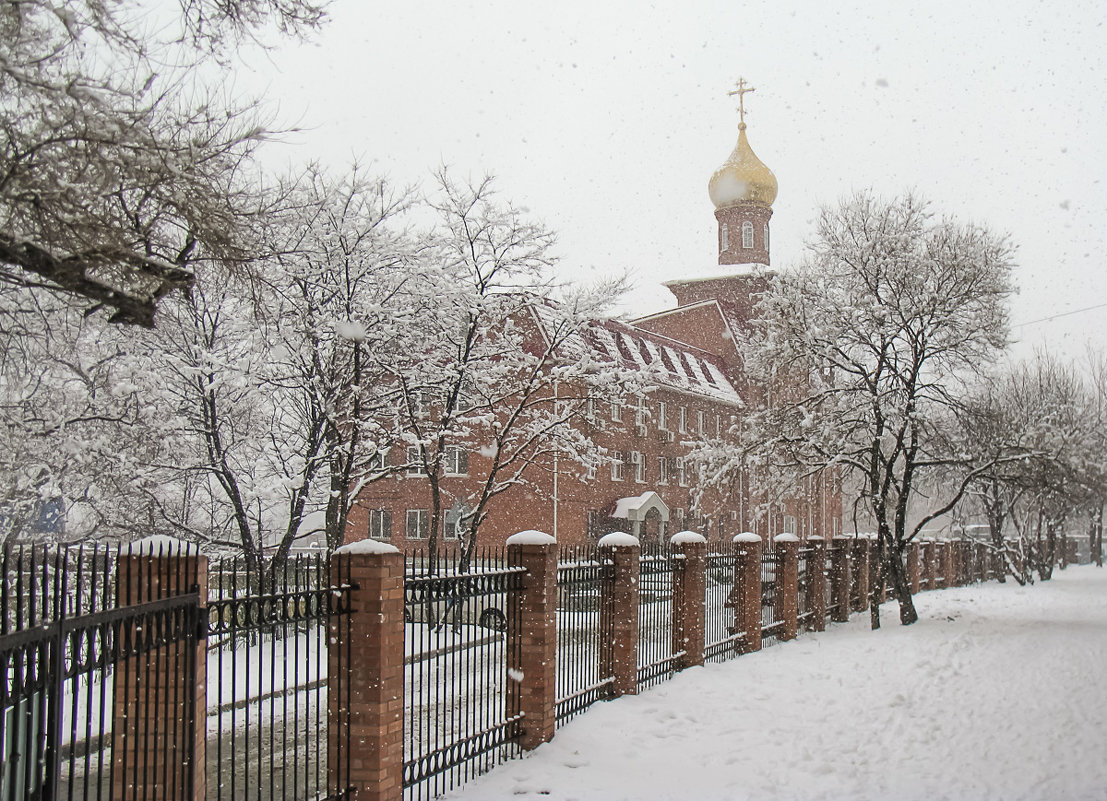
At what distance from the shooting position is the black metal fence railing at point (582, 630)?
29.0 feet

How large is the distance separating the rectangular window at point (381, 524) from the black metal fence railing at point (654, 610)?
952 inches

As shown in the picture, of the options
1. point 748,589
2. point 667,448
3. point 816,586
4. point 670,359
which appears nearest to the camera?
point 748,589

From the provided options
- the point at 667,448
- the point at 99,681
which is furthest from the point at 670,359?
the point at 99,681

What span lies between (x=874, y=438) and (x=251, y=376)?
1114 cm

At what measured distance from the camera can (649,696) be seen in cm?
999

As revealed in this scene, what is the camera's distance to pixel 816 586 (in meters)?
16.9

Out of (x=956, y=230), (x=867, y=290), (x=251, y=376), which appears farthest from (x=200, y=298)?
(x=956, y=230)

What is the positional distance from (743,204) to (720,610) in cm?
4106

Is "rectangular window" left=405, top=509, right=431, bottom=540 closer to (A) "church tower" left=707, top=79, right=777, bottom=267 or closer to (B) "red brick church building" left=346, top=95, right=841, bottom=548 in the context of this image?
(B) "red brick church building" left=346, top=95, right=841, bottom=548

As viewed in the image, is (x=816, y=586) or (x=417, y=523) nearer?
(x=816, y=586)

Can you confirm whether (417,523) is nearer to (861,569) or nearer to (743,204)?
(861,569)

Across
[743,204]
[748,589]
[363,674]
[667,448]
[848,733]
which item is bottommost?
[848,733]

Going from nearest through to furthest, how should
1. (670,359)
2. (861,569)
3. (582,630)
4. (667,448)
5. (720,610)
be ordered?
(582,630), (720,610), (861,569), (667,448), (670,359)

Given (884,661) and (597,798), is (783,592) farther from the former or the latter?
(597,798)
